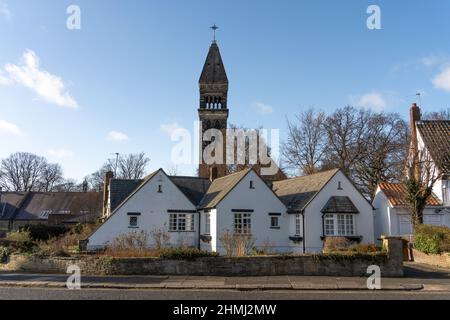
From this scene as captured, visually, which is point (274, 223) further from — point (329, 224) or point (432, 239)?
point (432, 239)

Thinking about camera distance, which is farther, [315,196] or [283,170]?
[283,170]

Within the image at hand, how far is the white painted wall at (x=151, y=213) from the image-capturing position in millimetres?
27156

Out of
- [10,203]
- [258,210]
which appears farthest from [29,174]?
[258,210]

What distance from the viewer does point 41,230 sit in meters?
37.3

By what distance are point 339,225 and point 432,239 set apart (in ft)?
18.9

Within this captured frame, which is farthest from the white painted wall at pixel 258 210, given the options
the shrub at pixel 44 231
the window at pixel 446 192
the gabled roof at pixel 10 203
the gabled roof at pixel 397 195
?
the gabled roof at pixel 10 203

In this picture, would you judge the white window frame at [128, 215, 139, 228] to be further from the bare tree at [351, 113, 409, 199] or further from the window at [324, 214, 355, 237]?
the bare tree at [351, 113, 409, 199]

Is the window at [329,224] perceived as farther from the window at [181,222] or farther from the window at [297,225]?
the window at [181,222]

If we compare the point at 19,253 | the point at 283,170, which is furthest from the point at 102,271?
the point at 283,170

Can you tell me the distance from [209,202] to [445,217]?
1710 centimetres

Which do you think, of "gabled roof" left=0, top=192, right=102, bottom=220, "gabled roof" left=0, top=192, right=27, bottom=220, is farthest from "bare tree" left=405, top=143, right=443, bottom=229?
"gabled roof" left=0, top=192, right=27, bottom=220
